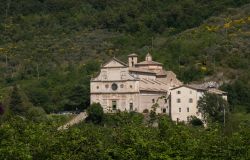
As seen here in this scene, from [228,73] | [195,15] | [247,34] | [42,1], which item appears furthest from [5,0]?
Answer: [228,73]

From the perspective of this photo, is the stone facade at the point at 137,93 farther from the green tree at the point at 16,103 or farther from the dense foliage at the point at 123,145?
the dense foliage at the point at 123,145

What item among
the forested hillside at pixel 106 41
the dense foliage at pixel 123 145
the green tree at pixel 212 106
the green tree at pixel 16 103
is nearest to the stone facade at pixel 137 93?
the green tree at pixel 212 106

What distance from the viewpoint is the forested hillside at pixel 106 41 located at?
97500 millimetres

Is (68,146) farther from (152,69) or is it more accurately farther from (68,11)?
(68,11)

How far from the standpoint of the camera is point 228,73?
328ft

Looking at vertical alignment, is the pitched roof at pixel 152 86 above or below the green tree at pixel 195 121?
above

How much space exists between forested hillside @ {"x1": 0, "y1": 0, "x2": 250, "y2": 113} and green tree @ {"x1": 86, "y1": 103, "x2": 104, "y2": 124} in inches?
227

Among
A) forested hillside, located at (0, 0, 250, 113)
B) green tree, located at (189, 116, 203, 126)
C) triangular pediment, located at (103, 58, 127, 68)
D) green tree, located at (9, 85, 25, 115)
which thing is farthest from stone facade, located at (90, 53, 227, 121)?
green tree, located at (9, 85, 25, 115)

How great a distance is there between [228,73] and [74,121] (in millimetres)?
25031

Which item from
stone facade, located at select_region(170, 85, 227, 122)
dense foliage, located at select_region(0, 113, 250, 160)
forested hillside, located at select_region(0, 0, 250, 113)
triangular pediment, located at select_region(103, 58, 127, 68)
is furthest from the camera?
forested hillside, located at select_region(0, 0, 250, 113)

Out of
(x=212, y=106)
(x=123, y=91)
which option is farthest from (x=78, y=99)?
(x=212, y=106)

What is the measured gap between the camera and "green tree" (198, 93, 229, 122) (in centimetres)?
8080

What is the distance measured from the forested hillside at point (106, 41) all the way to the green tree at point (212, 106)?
5.75m

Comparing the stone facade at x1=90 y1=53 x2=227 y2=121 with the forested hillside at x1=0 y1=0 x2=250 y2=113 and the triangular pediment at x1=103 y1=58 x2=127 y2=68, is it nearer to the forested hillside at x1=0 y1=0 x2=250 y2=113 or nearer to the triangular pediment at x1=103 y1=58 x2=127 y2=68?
the triangular pediment at x1=103 y1=58 x2=127 y2=68
